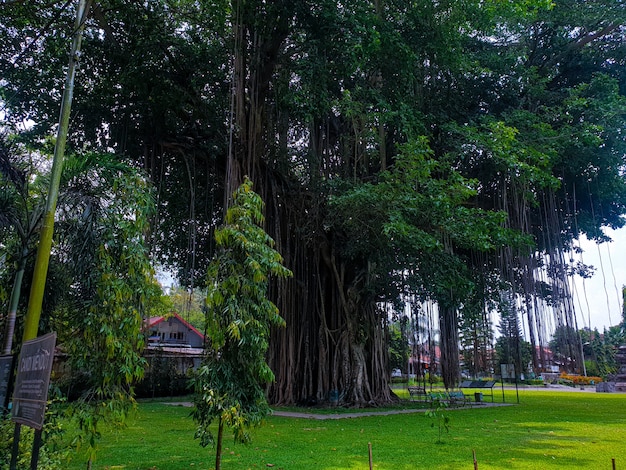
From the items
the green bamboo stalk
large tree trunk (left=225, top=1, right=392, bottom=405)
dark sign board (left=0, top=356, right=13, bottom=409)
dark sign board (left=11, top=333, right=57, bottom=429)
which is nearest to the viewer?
dark sign board (left=11, top=333, right=57, bottom=429)

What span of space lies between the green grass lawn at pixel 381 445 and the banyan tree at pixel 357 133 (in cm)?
272

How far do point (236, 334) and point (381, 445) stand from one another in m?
2.71

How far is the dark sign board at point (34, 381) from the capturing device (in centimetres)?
238

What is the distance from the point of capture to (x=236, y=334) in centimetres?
340

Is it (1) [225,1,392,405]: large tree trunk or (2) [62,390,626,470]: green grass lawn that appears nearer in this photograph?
(2) [62,390,626,470]: green grass lawn

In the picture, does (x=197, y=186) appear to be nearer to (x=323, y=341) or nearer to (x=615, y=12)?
(x=323, y=341)

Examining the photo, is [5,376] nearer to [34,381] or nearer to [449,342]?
[34,381]

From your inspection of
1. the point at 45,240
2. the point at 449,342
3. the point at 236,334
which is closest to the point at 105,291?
the point at 45,240

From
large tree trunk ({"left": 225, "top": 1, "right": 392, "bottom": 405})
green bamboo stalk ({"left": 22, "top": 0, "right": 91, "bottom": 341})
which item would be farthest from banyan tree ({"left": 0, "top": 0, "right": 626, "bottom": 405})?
green bamboo stalk ({"left": 22, "top": 0, "right": 91, "bottom": 341})

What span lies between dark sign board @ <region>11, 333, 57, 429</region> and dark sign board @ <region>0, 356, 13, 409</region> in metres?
0.50

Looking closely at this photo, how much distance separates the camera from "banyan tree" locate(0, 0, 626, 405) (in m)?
7.54

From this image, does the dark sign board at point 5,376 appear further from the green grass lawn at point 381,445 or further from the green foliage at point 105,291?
the green grass lawn at point 381,445

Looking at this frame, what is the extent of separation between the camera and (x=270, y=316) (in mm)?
3826

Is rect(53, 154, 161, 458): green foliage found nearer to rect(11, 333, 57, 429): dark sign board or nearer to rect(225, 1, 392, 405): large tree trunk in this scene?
rect(11, 333, 57, 429): dark sign board
